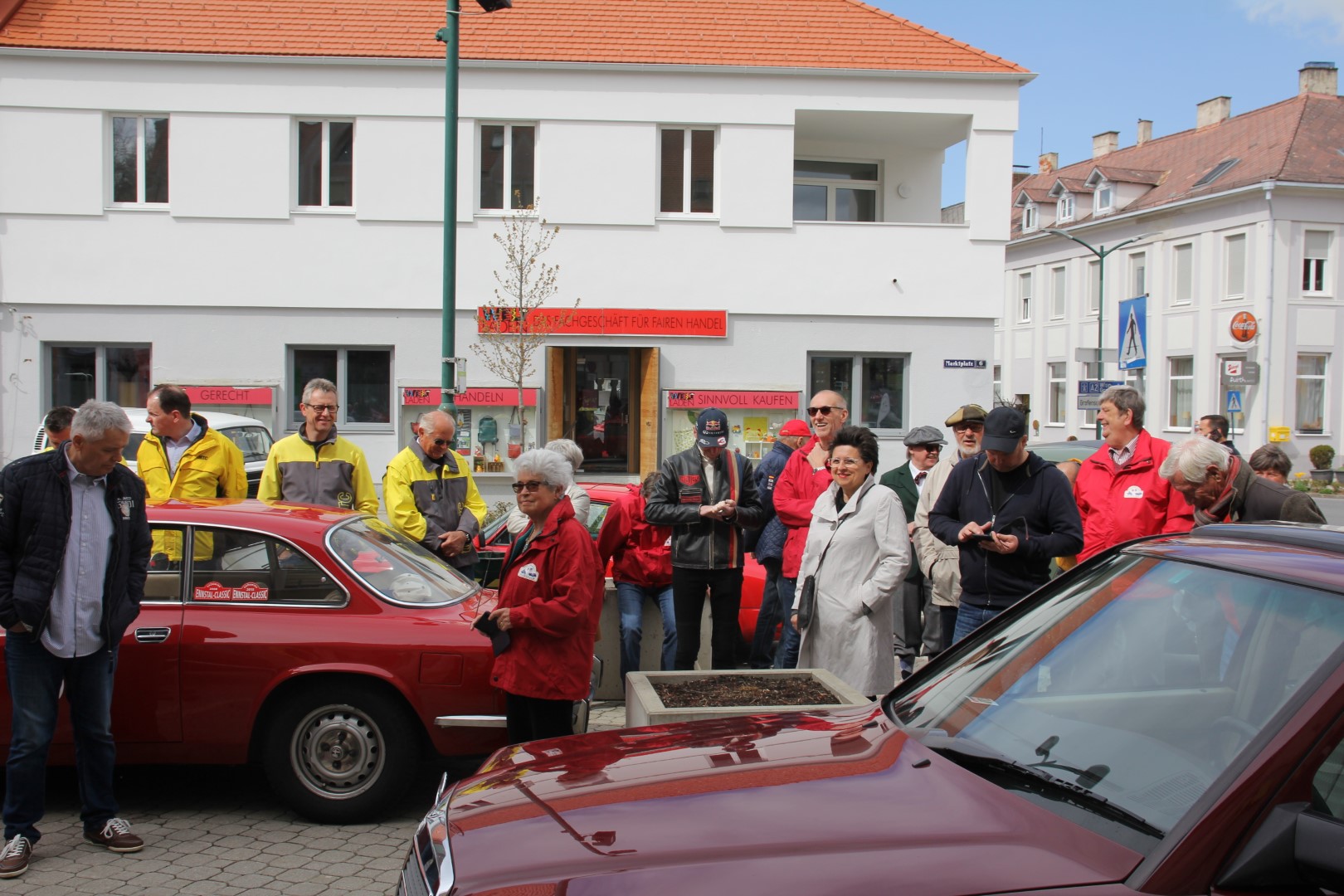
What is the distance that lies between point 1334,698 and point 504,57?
62.2 feet

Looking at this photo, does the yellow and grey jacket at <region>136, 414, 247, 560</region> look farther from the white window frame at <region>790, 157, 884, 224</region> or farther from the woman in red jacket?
the white window frame at <region>790, 157, 884, 224</region>

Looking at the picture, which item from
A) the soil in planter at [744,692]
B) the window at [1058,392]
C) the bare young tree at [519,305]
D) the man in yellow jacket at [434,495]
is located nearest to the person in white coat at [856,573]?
the soil in planter at [744,692]

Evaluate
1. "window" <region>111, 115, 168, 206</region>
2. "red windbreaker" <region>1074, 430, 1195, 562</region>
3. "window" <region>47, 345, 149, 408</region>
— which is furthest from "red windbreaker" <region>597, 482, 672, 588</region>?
"window" <region>111, 115, 168, 206</region>

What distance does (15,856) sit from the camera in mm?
4805

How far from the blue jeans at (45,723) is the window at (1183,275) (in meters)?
42.1

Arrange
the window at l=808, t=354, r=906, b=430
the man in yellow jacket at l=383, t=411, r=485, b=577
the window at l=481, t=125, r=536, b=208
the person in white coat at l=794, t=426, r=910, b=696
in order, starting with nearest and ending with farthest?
the person in white coat at l=794, t=426, r=910, b=696, the man in yellow jacket at l=383, t=411, r=485, b=577, the window at l=481, t=125, r=536, b=208, the window at l=808, t=354, r=906, b=430

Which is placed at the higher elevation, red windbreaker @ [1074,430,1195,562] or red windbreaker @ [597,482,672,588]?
red windbreaker @ [1074,430,1195,562]

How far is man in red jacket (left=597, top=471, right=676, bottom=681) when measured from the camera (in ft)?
25.0

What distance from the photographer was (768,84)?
19547 mm

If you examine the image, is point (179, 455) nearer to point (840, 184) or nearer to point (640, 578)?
point (640, 578)

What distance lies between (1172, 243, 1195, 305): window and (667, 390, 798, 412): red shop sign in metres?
27.6

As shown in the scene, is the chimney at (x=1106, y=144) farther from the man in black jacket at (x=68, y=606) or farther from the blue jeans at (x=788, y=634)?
the man in black jacket at (x=68, y=606)

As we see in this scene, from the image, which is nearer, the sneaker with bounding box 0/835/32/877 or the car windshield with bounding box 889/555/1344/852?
the car windshield with bounding box 889/555/1344/852

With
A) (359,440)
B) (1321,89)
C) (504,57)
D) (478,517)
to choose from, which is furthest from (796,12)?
(1321,89)
